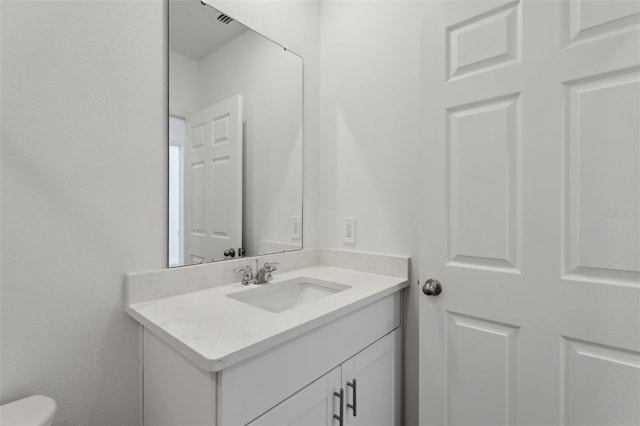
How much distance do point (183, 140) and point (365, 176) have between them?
875mm

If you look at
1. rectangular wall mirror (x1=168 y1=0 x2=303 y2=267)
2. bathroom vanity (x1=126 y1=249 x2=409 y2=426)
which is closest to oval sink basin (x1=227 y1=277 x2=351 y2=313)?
bathroom vanity (x1=126 y1=249 x2=409 y2=426)

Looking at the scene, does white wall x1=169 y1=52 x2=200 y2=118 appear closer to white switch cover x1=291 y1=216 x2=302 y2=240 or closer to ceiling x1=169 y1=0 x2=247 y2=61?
ceiling x1=169 y1=0 x2=247 y2=61

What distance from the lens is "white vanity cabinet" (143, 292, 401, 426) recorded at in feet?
2.50

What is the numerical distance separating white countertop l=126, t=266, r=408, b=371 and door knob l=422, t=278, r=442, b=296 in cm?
15

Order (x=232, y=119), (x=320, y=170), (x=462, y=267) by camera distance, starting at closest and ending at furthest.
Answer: (x=462, y=267), (x=232, y=119), (x=320, y=170)

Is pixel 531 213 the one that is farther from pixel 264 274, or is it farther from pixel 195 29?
pixel 195 29

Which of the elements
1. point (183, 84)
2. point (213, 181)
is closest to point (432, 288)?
point (213, 181)

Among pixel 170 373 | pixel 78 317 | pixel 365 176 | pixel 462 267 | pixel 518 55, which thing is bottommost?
pixel 170 373

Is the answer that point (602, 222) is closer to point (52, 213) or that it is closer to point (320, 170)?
point (320, 170)

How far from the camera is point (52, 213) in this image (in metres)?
0.92

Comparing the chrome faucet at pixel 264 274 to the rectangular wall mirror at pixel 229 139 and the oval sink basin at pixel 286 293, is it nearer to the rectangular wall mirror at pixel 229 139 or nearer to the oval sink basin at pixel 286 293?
the oval sink basin at pixel 286 293

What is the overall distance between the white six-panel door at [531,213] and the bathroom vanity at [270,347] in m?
0.21

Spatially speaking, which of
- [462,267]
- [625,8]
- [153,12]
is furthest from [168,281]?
[625,8]

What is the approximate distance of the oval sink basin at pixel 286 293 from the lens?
4.23 feet
